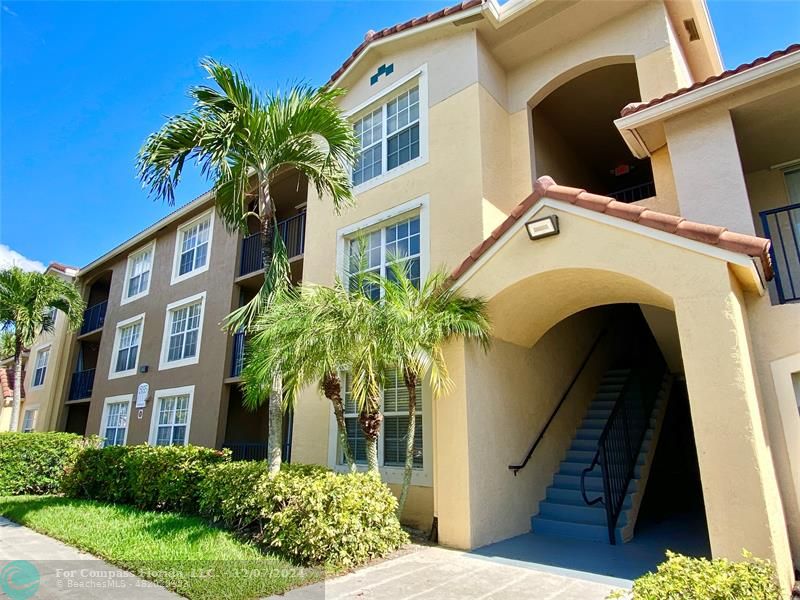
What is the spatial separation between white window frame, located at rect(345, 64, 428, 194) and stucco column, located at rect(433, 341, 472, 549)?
17.0ft

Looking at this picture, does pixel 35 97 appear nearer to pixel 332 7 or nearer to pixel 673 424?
pixel 332 7

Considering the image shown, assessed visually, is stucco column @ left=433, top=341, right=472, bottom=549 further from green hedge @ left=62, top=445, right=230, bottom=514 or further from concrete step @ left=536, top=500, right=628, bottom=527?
green hedge @ left=62, top=445, right=230, bottom=514

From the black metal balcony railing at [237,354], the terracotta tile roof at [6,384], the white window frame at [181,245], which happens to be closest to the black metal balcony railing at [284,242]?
the white window frame at [181,245]

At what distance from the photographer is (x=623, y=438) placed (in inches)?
363

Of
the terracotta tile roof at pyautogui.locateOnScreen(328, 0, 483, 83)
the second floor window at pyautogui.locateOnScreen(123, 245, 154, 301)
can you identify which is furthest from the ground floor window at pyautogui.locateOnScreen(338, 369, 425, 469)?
the second floor window at pyautogui.locateOnScreen(123, 245, 154, 301)

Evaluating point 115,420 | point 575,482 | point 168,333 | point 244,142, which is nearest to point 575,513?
point 575,482

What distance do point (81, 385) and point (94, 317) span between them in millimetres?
3398

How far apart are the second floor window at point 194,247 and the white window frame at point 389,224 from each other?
8.23 m

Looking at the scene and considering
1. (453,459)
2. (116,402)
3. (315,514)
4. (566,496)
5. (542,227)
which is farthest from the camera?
(116,402)

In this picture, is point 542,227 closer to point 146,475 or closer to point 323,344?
point 323,344

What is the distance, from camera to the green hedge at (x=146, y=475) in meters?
9.59

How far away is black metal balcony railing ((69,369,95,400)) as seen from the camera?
2327 cm

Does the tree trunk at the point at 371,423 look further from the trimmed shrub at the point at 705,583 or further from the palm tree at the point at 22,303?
the palm tree at the point at 22,303

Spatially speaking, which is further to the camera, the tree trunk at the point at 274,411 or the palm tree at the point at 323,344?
the tree trunk at the point at 274,411
